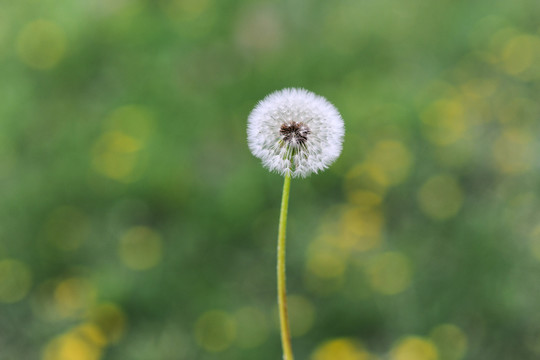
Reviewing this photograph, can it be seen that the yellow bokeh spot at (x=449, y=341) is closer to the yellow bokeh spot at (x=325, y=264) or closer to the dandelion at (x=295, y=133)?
the yellow bokeh spot at (x=325, y=264)

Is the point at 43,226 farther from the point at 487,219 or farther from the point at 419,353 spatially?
the point at 487,219

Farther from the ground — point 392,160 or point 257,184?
point 392,160

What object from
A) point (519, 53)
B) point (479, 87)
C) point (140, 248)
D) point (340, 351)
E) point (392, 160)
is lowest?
point (340, 351)

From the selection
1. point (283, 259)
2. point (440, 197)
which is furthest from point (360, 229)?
point (283, 259)

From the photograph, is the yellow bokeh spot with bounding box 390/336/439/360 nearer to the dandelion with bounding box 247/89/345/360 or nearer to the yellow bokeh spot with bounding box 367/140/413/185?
the yellow bokeh spot with bounding box 367/140/413/185

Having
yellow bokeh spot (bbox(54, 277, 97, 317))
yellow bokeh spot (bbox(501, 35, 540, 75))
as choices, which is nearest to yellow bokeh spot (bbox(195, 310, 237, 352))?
yellow bokeh spot (bbox(54, 277, 97, 317))

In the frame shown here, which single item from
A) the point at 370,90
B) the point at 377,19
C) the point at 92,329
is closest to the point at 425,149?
the point at 370,90

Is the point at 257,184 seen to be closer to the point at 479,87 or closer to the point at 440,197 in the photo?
the point at 440,197
